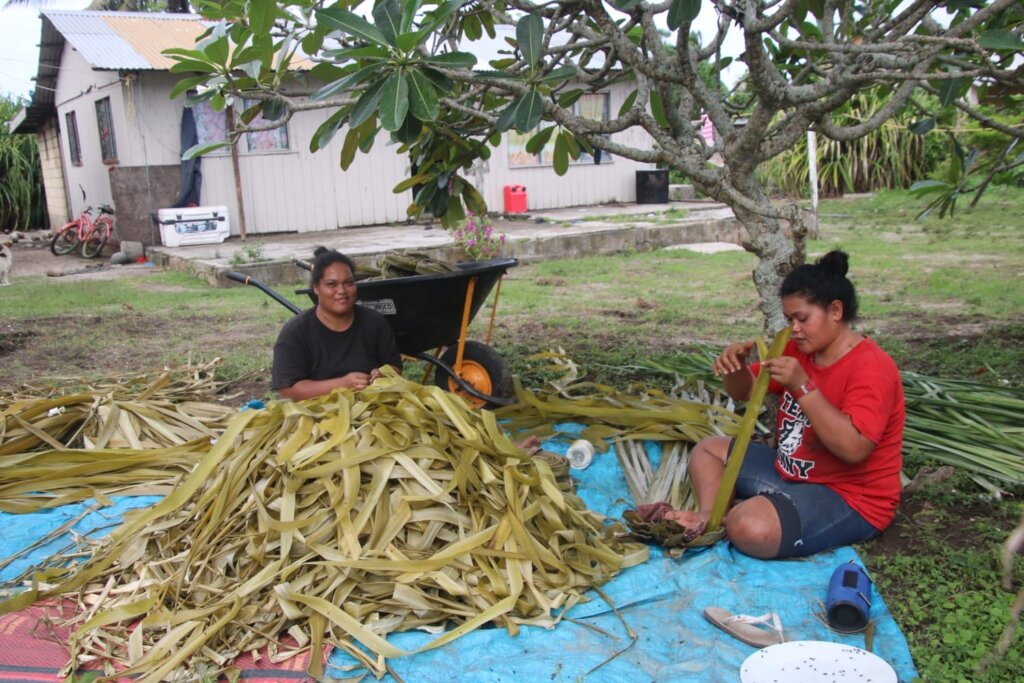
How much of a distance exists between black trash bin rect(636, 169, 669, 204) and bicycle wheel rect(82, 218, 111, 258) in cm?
897

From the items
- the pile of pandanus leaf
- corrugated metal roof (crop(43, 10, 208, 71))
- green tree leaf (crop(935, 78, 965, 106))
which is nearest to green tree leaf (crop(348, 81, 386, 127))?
green tree leaf (crop(935, 78, 965, 106))

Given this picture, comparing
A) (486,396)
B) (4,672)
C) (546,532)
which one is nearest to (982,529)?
(546,532)

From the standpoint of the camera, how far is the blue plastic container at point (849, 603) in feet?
7.98

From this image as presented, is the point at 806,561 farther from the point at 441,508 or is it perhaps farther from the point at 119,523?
the point at 119,523

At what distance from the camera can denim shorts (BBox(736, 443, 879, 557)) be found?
2.82m

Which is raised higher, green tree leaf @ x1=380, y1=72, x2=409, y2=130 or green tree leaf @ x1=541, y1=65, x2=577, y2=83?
green tree leaf @ x1=541, y1=65, x2=577, y2=83

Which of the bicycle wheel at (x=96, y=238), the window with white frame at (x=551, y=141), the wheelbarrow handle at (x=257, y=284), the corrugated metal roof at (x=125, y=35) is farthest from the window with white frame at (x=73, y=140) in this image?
the wheelbarrow handle at (x=257, y=284)

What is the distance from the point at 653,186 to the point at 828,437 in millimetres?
13567

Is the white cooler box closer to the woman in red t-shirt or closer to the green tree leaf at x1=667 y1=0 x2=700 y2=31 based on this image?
the green tree leaf at x1=667 y1=0 x2=700 y2=31

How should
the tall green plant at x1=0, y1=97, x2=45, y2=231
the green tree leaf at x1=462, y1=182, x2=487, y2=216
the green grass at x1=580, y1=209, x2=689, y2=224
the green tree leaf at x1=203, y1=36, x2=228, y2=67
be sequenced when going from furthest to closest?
the tall green plant at x1=0, y1=97, x2=45, y2=231 < the green grass at x1=580, y1=209, x2=689, y2=224 < the green tree leaf at x1=462, y1=182, x2=487, y2=216 < the green tree leaf at x1=203, y1=36, x2=228, y2=67

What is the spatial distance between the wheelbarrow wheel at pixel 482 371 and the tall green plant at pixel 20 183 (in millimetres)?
18381

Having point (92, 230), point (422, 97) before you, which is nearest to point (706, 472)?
point (422, 97)

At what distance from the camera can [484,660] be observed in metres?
2.33

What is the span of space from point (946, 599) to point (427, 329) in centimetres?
260
